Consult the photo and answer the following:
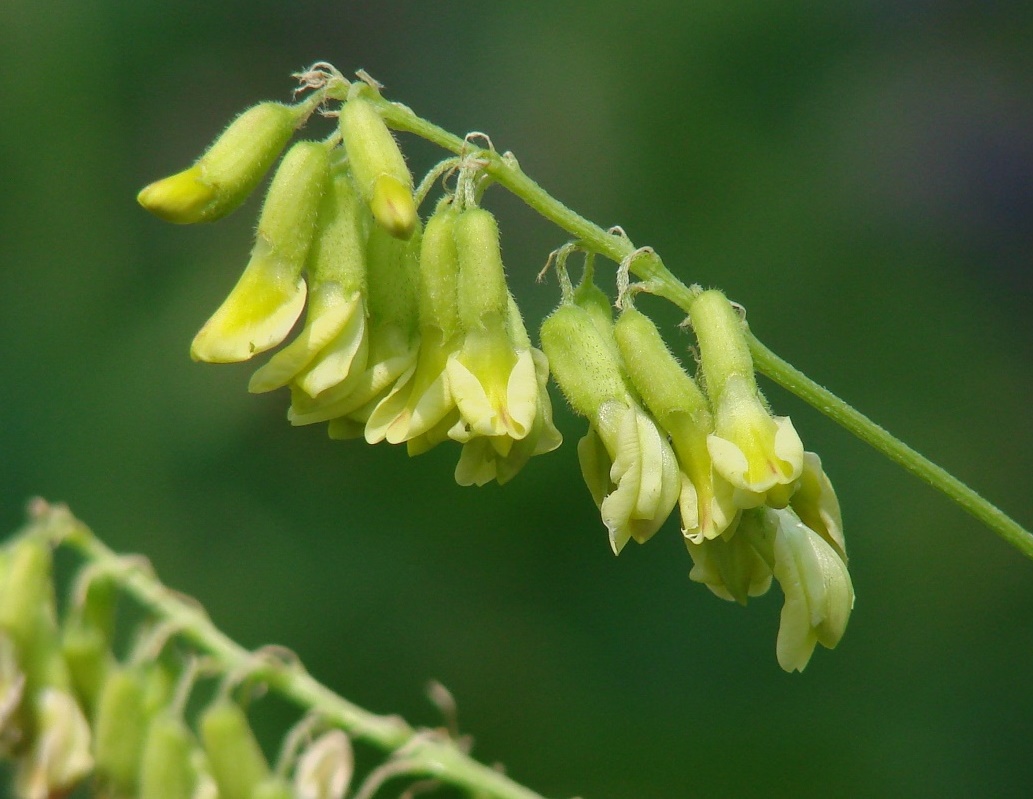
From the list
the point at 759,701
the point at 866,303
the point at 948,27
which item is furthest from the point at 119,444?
the point at 948,27

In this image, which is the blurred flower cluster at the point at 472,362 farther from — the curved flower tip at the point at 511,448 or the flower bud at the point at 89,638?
the flower bud at the point at 89,638

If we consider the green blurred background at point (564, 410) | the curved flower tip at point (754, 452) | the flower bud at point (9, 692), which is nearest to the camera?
the curved flower tip at point (754, 452)

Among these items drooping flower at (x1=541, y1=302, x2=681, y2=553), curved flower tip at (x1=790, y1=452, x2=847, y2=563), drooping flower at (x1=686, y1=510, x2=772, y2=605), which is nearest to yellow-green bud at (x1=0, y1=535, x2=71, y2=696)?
drooping flower at (x1=541, y1=302, x2=681, y2=553)

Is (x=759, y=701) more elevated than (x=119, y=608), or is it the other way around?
(x=119, y=608)

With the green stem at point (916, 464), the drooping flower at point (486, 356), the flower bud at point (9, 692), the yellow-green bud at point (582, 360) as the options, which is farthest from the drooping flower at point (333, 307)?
the flower bud at point (9, 692)

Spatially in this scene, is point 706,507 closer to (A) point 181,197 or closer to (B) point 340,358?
(B) point 340,358

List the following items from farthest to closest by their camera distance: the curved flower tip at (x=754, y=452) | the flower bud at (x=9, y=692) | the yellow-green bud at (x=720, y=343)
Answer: the flower bud at (x=9, y=692) → the yellow-green bud at (x=720, y=343) → the curved flower tip at (x=754, y=452)

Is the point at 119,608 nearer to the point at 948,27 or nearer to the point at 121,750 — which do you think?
the point at 121,750
